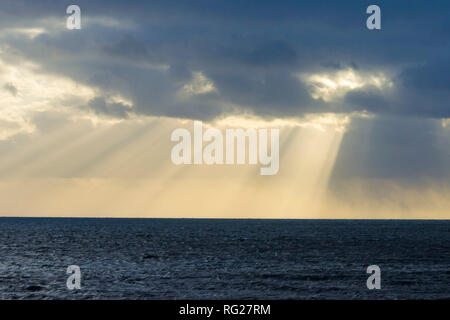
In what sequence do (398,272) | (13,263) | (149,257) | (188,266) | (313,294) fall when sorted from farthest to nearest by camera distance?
(149,257) → (13,263) → (188,266) → (398,272) → (313,294)

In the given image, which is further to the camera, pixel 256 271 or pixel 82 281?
pixel 256 271

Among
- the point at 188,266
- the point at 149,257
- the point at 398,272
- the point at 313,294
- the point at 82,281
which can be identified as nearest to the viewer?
the point at 313,294

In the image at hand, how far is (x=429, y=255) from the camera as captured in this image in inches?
3469

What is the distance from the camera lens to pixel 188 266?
7025 cm
